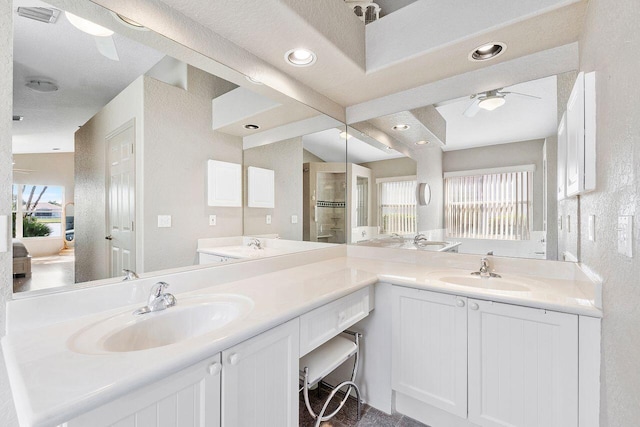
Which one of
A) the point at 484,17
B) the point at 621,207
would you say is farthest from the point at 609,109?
the point at 484,17

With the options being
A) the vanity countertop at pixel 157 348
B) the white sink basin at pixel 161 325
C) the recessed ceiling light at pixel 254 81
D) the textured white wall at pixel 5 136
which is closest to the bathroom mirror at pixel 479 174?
the vanity countertop at pixel 157 348

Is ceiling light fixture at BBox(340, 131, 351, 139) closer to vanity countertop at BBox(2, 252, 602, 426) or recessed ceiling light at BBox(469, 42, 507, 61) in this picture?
recessed ceiling light at BBox(469, 42, 507, 61)

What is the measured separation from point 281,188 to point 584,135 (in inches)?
64.1

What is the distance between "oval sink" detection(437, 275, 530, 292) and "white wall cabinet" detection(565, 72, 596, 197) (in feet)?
1.95

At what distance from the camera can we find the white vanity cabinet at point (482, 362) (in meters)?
1.24

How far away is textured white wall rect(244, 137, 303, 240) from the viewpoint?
6.06 feet

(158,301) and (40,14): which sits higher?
(40,14)

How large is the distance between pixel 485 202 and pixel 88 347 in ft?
6.93

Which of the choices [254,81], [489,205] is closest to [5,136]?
[254,81]

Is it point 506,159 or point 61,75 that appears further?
point 506,159

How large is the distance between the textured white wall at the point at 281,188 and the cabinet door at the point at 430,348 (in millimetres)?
869

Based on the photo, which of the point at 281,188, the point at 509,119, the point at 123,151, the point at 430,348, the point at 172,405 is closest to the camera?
the point at 172,405

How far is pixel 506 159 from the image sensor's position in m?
1.82

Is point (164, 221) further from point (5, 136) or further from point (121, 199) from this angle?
point (5, 136)
